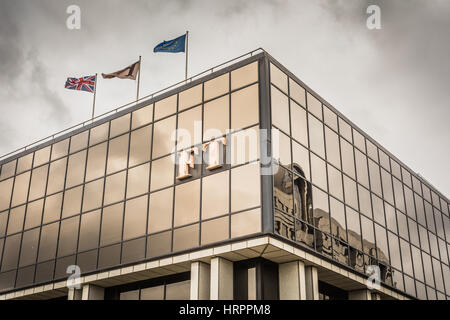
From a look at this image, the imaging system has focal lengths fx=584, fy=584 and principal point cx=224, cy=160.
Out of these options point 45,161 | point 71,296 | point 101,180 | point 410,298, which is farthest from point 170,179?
point 410,298

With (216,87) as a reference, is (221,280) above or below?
below

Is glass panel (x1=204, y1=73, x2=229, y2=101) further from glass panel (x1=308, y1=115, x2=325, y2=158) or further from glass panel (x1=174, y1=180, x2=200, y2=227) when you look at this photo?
glass panel (x1=308, y1=115, x2=325, y2=158)

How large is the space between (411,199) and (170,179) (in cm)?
1906

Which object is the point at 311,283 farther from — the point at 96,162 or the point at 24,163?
the point at 24,163

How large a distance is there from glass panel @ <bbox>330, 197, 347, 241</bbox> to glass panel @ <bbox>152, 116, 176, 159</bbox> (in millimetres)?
9518

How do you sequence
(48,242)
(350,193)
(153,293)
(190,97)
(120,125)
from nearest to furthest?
1. (153,293)
2. (190,97)
3. (350,193)
4. (48,242)
5. (120,125)

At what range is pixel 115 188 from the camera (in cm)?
3375

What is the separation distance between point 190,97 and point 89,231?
9685mm

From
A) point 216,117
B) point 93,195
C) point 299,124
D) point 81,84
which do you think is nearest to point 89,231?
point 93,195

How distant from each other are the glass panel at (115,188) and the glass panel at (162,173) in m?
2.32

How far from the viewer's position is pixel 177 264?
2923 cm

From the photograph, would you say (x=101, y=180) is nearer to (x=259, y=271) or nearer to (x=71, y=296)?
(x=71, y=296)

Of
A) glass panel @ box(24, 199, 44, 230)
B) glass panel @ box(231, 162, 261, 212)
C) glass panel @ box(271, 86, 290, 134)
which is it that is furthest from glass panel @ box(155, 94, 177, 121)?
glass panel @ box(24, 199, 44, 230)

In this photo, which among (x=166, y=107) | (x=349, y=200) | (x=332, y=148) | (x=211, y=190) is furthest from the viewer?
(x=332, y=148)
